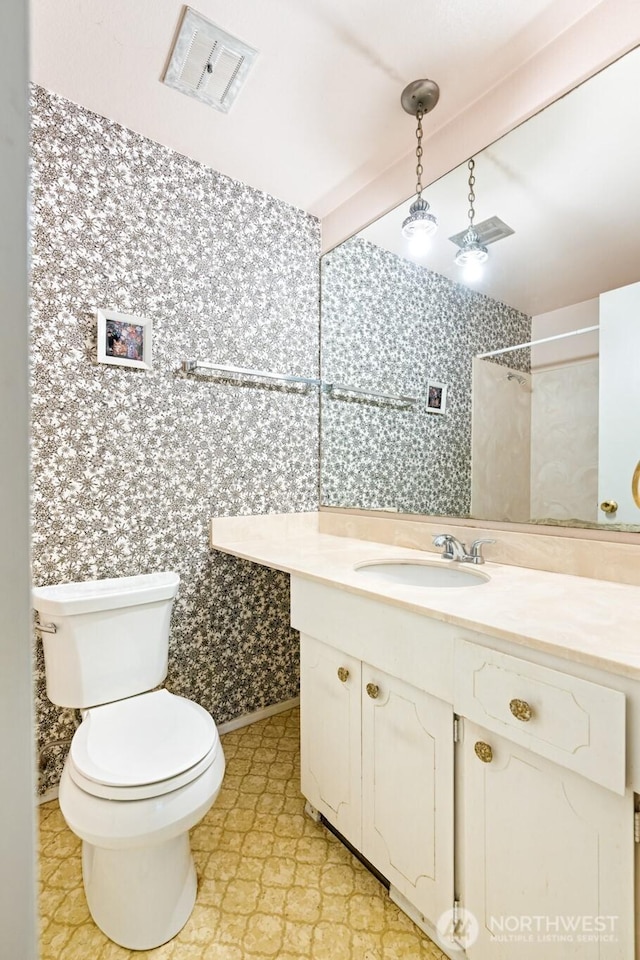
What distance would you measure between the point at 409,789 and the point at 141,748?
681 mm

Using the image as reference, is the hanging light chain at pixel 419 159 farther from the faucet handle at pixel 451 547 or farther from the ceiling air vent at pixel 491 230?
the faucet handle at pixel 451 547

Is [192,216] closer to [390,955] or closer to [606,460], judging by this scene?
[606,460]

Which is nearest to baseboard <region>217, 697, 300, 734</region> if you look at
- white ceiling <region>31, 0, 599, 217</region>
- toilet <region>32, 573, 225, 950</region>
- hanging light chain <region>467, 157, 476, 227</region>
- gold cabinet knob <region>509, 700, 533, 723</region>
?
toilet <region>32, 573, 225, 950</region>

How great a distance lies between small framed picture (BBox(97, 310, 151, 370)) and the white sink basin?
1.12 m

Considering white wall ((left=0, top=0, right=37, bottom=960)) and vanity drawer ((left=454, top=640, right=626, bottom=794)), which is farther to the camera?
vanity drawer ((left=454, top=640, right=626, bottom=794))

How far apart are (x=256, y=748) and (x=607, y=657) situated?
1563 mm

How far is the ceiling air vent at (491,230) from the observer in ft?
5.01

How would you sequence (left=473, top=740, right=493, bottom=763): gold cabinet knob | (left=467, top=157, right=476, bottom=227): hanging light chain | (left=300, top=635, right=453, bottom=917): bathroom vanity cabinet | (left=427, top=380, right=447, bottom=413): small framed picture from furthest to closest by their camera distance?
1. (left=427, top=380, right=447, bottom=413): small framed picture
2. (left=467, top=157, right=476, bottom=227): hanging light chain
3. (left=300, top=635, right=453, bottom=917): bathroom vanity cabinet
4. (left=473, top=740, right=493, bottom=763): gold cabinet knob

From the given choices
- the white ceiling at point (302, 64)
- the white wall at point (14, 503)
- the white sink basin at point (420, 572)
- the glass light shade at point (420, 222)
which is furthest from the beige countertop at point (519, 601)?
the white ceiling at point (302, 64)

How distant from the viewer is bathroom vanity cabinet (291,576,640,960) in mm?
716

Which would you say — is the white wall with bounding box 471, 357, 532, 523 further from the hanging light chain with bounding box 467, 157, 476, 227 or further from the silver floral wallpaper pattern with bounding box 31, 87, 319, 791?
the silver floral wallpaper pattern with bounding box 31, 87, 319, 791

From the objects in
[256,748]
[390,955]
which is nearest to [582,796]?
[390,955]

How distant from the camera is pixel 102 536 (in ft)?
5.19

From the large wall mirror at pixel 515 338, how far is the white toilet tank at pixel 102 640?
104cm
